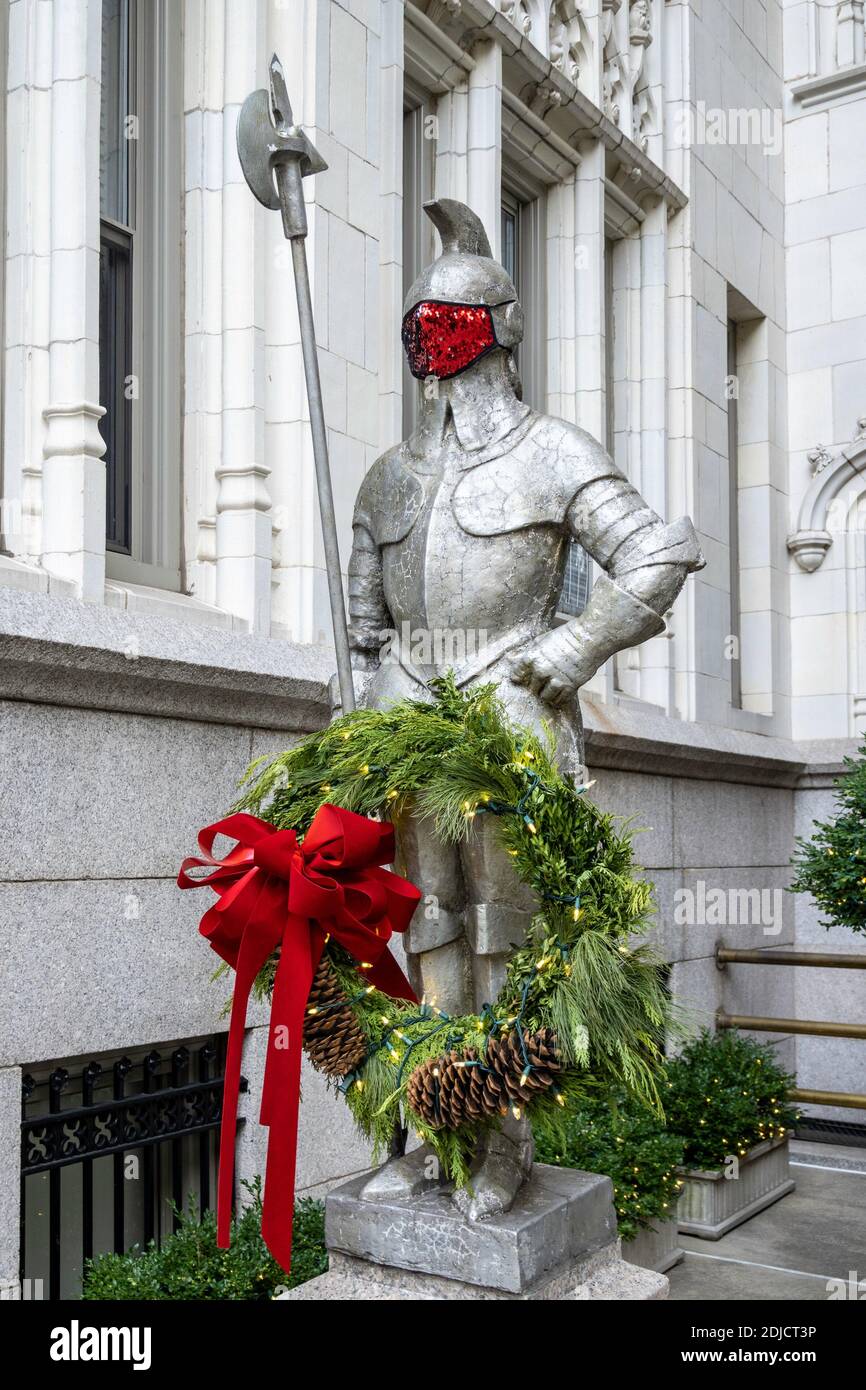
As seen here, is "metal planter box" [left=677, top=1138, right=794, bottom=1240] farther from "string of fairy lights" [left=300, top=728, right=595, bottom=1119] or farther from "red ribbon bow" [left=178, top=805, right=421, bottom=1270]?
"red ribbon bow" [left=178, top=805, right=421, bottom=1270]

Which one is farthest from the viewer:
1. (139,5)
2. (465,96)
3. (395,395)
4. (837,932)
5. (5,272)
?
(837,932)

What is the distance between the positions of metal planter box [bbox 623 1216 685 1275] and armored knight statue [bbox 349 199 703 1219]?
2.42 meters

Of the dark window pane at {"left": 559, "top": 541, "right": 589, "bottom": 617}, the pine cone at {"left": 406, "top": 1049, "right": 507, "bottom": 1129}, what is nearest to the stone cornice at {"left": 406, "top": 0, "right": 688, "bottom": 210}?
the dark window pane at {"left": 559, "top": 541, "right": 589, "bottom": 617}

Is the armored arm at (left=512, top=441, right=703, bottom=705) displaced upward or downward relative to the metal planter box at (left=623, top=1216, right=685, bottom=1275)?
upward

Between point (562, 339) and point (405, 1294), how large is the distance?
19.8 feet

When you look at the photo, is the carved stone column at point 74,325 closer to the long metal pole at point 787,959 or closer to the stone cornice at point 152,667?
the stone cornice at point 152,667

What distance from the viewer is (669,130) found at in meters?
8.96

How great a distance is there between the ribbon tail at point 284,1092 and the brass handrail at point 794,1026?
4737 millimetres

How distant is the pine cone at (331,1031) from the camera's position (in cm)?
314

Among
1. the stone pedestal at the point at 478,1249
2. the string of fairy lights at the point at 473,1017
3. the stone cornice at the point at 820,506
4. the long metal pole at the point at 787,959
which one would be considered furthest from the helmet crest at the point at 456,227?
the stone cornice at the point at 820,506

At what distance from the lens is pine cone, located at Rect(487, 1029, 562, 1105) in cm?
285

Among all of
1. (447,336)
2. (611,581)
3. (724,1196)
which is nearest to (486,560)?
(611,581)
